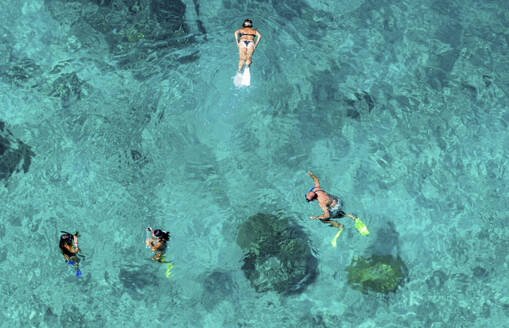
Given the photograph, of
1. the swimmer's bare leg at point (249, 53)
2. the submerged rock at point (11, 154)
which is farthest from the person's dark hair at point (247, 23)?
the submerged rock at point (11, 154)

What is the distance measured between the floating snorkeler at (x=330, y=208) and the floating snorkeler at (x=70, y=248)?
19.3 ft

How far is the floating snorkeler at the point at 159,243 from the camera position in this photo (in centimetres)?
1393

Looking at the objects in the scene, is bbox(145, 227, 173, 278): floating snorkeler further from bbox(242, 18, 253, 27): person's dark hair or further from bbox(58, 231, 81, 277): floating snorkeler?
bbox(242, 18, 253, 27): person's dark hair

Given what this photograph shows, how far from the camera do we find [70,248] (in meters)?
13.9

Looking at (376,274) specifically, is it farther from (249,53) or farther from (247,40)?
(247,40)

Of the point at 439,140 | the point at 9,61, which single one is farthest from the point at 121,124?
the point at 439,140

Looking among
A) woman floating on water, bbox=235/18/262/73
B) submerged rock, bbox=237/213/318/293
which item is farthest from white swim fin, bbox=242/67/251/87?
submerged rock, bbox=237/213/318/293

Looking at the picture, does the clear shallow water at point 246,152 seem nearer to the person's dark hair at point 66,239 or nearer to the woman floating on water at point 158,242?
the woman floating on water at point 158,242

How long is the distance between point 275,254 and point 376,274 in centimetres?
261

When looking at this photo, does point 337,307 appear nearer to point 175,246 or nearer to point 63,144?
point 175,246

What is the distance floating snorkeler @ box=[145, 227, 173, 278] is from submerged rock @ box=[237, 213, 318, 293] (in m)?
1.87

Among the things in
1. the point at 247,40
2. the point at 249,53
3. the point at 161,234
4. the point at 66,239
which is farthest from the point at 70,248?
the point at 247,40

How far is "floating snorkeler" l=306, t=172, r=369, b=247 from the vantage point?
46.3 feet

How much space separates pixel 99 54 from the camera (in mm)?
15586
